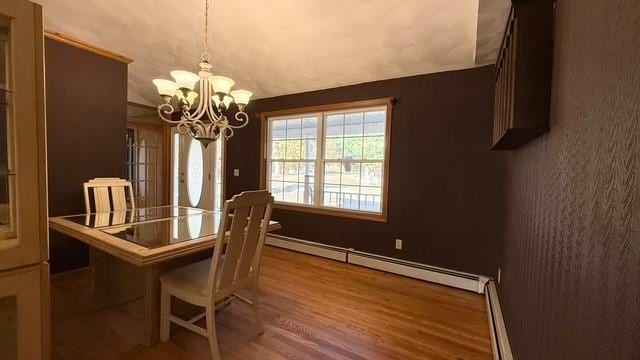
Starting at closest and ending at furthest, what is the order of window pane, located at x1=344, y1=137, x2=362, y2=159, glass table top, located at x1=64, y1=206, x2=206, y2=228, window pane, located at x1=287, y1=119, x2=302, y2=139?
glass table top, located at x1=64, y1=206, x2=206, y2=228 < window pane, located at x1=344, y1=137, x2=362, y2=159 < window pane, located at x1=287, y1=119, x2=302, y2=139

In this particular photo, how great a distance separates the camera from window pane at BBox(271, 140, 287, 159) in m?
4.05

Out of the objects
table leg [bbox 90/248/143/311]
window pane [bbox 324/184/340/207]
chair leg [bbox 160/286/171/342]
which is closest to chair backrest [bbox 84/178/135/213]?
table leg [bbox 90/248/143/311]

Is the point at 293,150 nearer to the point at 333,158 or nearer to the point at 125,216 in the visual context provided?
the point at 333,158

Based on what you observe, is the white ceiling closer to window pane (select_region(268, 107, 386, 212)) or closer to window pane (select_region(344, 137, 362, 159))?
window pane (select_region(268, 107, 386, 212))

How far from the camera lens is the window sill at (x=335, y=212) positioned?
3.26 m

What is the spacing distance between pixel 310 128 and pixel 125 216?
Answer: 2.40 meters

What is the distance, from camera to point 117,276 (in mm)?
2211

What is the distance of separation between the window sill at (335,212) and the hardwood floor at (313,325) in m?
0.76

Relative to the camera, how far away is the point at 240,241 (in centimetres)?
166

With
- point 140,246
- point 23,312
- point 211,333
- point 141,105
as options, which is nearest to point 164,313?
point 211,333

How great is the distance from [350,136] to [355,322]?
2.19 meters

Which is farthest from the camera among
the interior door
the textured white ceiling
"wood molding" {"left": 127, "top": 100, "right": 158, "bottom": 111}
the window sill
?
the interior door

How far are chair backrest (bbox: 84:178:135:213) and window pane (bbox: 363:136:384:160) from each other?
2.65 m

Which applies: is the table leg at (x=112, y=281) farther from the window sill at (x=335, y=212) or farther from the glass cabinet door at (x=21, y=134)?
the window sill at (x=335, y=212)
